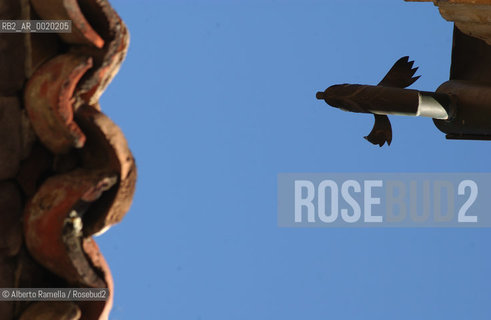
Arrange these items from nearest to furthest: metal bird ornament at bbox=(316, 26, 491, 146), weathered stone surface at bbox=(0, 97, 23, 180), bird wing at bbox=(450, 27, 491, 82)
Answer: weathered stone surface at bbox=(0, 97, 23, 180), metal bird ornament at bbox=(316, 26, 491, 146), bird wing at bbox=(450, 27, 491, 82)

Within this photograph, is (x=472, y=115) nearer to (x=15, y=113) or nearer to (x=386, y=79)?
(x=386, y=79)

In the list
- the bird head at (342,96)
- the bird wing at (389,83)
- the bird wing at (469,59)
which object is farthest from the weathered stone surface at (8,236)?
the bird wing at (469,59)

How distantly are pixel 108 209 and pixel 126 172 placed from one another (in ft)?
0.41

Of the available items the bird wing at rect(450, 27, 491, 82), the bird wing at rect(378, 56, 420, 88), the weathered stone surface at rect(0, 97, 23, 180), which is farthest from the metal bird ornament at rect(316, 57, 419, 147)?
the weathered stone surface at rect(0, 97, 23, 180)

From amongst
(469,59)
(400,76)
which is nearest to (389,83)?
(400,76)

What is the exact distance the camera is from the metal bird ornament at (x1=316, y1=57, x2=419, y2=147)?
18.7 ft

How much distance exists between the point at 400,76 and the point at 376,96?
1.40 feet

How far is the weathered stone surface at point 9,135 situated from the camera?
2.53m

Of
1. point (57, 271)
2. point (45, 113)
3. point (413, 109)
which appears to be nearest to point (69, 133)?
point (45, 113)

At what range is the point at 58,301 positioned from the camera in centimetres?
257

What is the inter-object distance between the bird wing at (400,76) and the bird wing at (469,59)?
12.7 inches

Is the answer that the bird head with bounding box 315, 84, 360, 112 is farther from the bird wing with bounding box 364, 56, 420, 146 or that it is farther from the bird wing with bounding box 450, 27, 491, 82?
the bird wing with bounding box 450, 27, 491, 82

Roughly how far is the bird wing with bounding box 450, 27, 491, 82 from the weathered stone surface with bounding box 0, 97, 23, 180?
4070mm

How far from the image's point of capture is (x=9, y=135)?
253cm
